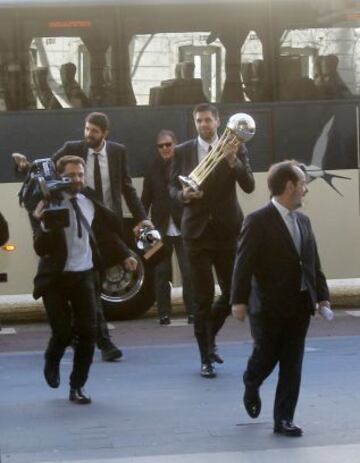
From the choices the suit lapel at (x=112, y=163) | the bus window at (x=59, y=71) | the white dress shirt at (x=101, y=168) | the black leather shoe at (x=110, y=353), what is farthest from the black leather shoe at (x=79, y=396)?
the bus window at (x=59, y=71)

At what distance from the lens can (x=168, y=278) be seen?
14.4m

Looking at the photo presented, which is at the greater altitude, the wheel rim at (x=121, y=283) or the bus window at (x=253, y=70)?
the bus window at (x=253, y=70)

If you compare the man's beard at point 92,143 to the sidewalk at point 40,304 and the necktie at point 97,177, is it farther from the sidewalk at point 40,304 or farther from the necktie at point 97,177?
the sidewalk at point 40,304

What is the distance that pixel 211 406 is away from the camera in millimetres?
9734

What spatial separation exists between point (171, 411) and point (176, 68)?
20.6 feet

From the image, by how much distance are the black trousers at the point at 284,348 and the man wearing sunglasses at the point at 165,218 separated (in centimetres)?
576

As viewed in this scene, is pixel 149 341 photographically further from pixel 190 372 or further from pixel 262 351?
pixel 262 351

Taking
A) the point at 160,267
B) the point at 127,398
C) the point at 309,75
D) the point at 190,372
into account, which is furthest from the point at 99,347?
the point at 309,75

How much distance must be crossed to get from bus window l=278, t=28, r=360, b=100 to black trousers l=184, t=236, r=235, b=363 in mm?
4912

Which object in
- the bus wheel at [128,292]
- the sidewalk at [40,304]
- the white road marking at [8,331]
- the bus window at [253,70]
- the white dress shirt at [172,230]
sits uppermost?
the bus window at [253,70]

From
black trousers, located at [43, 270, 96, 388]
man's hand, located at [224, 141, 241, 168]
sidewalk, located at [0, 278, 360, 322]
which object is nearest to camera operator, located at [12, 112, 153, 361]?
man's hand, located at [224, 141, 241, 168]

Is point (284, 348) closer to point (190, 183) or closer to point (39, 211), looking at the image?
point (39, 211)

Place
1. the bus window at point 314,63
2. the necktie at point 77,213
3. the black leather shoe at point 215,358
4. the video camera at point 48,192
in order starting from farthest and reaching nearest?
the bus window at point 314,63 → the black leather shoe at point 215,358 → the necktie at point 77,213 → the video camera at point 48,192

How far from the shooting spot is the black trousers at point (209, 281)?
10789 millimetres
